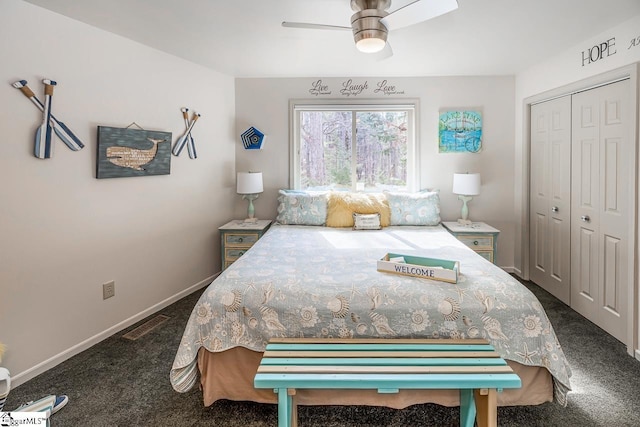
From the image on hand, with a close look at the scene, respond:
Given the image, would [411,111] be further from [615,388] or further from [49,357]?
[49,357]

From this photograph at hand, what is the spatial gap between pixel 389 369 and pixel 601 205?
2.47 m

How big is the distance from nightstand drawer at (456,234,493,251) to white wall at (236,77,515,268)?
2.00ft

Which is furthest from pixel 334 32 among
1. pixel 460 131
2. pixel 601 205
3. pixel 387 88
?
pixel 601 205

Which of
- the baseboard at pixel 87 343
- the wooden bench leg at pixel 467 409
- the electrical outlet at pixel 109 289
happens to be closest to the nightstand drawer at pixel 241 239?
the baseboard at pixel 87 343

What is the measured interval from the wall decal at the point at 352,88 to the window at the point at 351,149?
0.59 feet

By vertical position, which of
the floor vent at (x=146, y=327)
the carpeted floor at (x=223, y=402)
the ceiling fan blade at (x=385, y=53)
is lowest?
the carpeted floor at (x=223, y=402)

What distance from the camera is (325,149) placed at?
4.36m

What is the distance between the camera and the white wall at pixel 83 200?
2.18 meters

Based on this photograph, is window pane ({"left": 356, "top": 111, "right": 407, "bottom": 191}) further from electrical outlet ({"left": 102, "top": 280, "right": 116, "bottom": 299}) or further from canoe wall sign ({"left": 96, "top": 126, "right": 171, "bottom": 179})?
electrical outlet ({"left": 102, "top": 280, "right": 116, "bottom": 299})

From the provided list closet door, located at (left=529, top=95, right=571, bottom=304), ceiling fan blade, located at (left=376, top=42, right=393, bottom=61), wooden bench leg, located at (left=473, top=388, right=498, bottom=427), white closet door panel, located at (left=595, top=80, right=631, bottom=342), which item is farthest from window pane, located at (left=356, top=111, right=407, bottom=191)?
wooden bench leg, located at (left=473, top=388, right=498, bottom=427)

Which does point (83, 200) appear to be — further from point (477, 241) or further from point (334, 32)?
point (477, 241)

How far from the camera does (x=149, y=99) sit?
316cm

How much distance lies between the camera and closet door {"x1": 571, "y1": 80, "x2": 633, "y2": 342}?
2.65m

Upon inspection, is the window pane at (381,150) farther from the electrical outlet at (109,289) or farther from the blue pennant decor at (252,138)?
the electrical outlet at (109,289)
